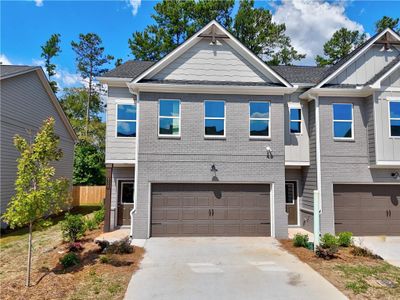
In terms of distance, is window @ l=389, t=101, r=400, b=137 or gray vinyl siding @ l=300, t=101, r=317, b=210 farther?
gray vinyl siding @ l=300, t=101, r=317, b=210

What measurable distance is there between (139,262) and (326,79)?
1088cm

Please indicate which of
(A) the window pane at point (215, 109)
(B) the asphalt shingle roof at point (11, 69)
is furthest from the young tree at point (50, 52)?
(A) the window pane at point (215, 109)

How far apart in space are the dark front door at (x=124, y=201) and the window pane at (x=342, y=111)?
33.1ft

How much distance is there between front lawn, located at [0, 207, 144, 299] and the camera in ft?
23.2

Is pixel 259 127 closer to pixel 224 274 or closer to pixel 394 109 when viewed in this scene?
pixel 394 109

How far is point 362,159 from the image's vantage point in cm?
1337

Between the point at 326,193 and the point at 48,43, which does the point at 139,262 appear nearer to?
the point at 326,193

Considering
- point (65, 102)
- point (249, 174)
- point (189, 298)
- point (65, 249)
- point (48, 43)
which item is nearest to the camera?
point (189, 298)

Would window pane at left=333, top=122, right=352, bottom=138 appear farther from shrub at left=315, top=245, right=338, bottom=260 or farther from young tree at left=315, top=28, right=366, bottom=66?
young tree at left=315, top=28, right=366, bottom=66

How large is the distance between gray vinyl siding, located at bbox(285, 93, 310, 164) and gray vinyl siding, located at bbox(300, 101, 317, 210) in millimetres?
228

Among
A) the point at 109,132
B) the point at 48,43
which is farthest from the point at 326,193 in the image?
the point at 48,43

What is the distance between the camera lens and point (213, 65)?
13594 mm

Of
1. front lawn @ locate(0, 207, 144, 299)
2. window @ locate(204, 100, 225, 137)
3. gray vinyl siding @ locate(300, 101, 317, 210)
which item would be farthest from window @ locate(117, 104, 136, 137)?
gray vinyl siding @ locate(300, 101, 317, 210)

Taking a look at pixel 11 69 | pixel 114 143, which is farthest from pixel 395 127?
pixel 11 69
